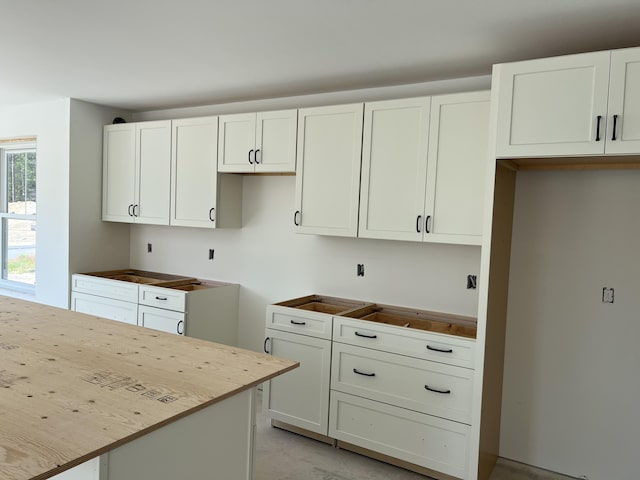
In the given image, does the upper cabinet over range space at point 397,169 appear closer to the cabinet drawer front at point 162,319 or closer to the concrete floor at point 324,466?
the cabinet drawer front at point 162,319

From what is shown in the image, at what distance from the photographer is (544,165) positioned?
9.64ft

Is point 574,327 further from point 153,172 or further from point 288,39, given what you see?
point 153,172

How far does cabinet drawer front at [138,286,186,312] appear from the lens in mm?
3909

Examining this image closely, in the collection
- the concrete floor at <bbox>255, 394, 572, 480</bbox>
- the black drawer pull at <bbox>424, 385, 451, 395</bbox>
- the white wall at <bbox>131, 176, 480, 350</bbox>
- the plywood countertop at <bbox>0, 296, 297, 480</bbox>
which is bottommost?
the concrete floor at <bbox>255, 394, 572, 480</bbox>

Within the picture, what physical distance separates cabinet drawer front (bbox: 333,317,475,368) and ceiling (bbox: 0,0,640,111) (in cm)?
163

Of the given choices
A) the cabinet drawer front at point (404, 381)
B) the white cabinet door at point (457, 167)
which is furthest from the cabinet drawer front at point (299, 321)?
the white cabinet door at point (457, 167)

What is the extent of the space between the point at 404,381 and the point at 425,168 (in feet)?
4.31

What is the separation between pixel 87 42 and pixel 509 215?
2.72 m

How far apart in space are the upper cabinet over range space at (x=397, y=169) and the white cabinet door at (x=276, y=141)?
0.28 ft

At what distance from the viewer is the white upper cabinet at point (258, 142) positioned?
3.61m

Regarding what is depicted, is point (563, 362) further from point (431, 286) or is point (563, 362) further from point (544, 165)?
point (544, 165)

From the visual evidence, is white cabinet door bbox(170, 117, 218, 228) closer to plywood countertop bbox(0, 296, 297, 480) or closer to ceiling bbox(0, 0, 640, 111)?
ceiling bbox(0, 0, 640, 111)

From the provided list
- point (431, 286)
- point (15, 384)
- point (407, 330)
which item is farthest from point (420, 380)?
point (15, 384)

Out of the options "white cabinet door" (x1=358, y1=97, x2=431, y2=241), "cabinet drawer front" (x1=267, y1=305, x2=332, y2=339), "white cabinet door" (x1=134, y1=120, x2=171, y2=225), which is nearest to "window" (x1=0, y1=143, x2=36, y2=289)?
"white cabinet door" (x1=134, y1=120, x2=171, y2=225)
